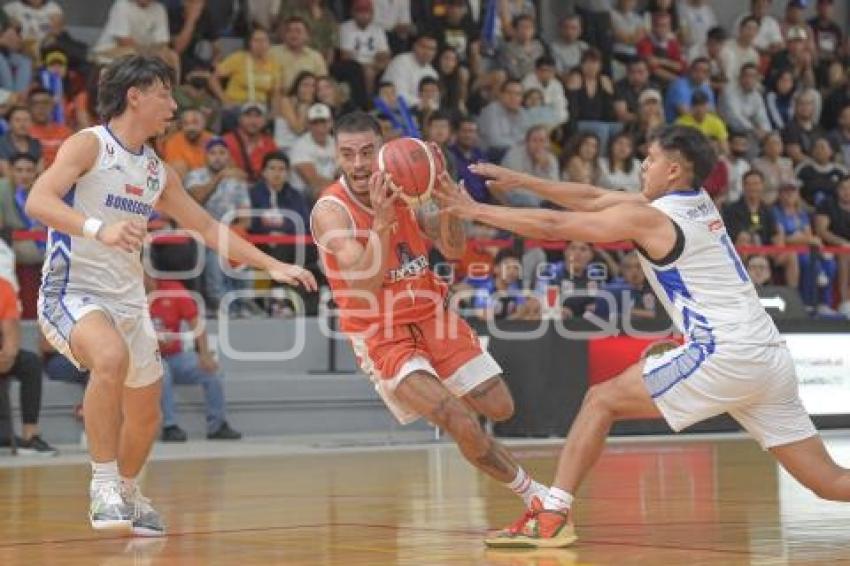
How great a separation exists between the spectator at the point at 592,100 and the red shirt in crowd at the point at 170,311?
6951 mm

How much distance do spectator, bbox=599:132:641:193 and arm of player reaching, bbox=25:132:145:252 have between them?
1188 cm

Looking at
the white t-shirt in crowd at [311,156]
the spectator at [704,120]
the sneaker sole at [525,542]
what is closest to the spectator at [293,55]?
the white t-shirt in crowd at [311,156]

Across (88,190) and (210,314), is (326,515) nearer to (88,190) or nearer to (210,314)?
(88,190)

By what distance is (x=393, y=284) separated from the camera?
27.5ft

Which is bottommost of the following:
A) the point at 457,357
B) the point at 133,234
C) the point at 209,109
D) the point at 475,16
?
the point at 457,357

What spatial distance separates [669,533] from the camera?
7.96 meters

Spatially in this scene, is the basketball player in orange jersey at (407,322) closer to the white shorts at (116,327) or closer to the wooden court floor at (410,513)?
the wooden court floor at (410,513)

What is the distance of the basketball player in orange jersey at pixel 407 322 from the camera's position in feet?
26.6

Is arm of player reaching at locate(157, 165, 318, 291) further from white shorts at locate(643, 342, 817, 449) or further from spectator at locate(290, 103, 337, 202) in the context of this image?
spectator at locate(290, 103, 337, 202)

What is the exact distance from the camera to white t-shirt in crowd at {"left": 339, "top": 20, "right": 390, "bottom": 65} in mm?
19969

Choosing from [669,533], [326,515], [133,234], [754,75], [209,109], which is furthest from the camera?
[754,75]

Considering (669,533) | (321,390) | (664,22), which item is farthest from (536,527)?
(664,22)

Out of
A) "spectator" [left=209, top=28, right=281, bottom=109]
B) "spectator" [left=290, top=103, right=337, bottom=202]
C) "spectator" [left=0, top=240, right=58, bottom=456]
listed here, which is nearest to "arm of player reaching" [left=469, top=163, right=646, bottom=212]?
"spectator" [left=0, top=240, right=58, bottom=456]

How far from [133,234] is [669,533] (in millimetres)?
2835
